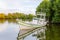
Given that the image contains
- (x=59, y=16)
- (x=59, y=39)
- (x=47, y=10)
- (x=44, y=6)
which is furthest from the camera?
(x=44, y=6)

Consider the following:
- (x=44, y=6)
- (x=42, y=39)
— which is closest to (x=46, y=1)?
(x=44, y=6)

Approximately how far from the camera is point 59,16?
152ft

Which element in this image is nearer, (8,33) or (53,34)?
(53,34)

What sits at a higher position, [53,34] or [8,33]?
[53,34]

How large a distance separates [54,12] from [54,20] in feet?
9.04

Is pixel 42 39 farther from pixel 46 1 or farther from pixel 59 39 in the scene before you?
pixel 46 1

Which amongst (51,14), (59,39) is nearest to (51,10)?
(51,14)

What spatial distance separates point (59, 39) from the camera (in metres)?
19.6

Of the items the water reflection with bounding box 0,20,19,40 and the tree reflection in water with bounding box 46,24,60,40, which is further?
the water reflection with bounding box 0,20,19,40

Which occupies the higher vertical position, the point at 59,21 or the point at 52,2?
the point at 52,2

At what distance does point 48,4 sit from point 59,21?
214 inches

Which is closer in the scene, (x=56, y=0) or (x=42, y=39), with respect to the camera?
(x=42, y=39)

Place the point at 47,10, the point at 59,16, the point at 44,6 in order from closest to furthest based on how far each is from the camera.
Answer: the point at 59,16, the point at 47,10, the point at 44,6

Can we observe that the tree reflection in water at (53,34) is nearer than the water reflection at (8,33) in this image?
Yes
